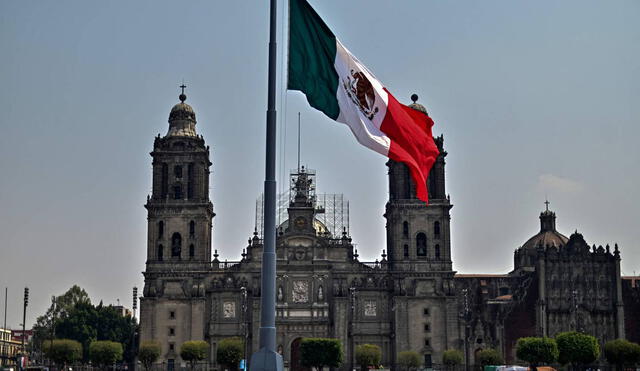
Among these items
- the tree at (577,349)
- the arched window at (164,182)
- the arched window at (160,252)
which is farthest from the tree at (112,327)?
the tree at (577,349)

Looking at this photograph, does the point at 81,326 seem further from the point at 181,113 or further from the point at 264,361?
the point at 264,361

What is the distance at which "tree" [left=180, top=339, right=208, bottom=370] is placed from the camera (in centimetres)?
8406

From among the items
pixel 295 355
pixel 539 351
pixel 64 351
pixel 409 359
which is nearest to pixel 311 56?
pixel 539 351

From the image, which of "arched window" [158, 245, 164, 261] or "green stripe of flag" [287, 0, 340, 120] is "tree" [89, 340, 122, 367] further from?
"green stripe of flag" [287, 0, 340, 120]

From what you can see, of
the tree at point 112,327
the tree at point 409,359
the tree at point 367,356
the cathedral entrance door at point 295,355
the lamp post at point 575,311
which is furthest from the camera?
the tree at point 112,327

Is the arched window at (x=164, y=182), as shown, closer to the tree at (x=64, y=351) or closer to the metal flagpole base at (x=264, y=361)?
the tree at (x=64, y=351)

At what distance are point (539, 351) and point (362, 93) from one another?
6031 centimetres

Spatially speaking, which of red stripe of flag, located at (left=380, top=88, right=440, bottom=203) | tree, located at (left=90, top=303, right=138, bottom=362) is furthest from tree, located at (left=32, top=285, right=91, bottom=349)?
red stripe of flag, located at (left=380, top=88, right=440, bottom=203)

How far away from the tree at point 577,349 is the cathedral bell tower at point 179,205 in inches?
1308

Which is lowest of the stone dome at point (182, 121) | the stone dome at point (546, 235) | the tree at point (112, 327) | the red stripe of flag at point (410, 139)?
the tree at point (112, 327)

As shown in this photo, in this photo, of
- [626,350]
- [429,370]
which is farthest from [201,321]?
[626,350]

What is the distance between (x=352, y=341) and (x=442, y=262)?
36.3 feet

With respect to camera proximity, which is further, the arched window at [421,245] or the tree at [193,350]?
the arched window at [421,245]

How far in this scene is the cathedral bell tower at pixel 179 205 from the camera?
91500mm
